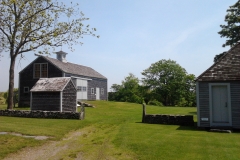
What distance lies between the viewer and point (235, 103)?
1525 centimetres

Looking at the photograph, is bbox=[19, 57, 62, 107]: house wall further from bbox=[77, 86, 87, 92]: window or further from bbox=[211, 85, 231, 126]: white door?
bbox=[211, 85, 231, 126]: white door

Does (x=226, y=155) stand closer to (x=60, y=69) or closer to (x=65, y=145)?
(x=65, y=145)

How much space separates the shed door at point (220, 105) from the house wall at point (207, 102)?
0.35 metres

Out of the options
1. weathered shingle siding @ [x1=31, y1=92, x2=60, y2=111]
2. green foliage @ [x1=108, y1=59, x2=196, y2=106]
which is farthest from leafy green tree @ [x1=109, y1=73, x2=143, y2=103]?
weathered shingle siding @ [x1=31, y1=92, x2=60, y2=111]

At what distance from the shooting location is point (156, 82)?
191 ft

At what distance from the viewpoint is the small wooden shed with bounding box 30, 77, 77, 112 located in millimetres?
23875

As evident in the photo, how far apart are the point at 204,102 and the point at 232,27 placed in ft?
83.5

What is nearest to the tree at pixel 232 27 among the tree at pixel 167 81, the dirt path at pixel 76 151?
the tree at pixel 167 81

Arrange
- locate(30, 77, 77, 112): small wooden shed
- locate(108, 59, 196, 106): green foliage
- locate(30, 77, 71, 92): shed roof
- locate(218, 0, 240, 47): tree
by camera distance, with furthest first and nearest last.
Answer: locate(108, 59, 196, 106): green foliage → locate(218, 0, 240, 47): tree → locate(30, 77, 71, 92): shed roof → locate(30, 77, 77, 112): small wooden shed

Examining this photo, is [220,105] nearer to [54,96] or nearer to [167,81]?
[54,96]

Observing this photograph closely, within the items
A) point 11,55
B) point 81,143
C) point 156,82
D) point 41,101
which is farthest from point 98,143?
point 156,82

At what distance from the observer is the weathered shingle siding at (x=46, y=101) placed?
2391 cm

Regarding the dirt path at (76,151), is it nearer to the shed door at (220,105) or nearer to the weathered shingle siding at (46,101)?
the shed door at (220,105)

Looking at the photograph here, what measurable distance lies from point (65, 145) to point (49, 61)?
2714 cm
